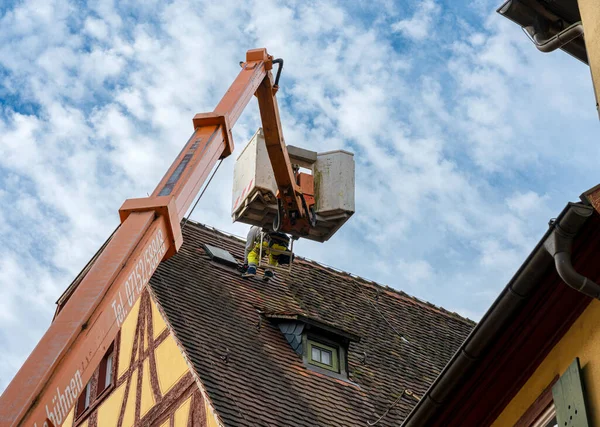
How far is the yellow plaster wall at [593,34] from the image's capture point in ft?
18.5

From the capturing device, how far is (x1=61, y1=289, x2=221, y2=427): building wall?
10.9 m

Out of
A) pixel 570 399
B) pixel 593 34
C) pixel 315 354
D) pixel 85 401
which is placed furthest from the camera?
pixel 85 401

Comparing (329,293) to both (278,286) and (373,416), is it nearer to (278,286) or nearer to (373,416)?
(278,286)

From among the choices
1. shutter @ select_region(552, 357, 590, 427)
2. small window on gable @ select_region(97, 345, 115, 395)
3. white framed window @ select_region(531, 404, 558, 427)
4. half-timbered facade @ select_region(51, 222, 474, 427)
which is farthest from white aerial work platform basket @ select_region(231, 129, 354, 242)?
shutter @ select_region(552, 357, 590, 427)

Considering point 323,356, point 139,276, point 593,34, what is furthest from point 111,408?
point 593,34

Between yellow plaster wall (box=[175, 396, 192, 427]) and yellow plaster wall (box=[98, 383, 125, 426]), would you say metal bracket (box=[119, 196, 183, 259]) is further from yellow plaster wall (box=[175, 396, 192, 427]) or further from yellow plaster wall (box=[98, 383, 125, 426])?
yellow plaster wall (box=[98, 383, 125, 426])

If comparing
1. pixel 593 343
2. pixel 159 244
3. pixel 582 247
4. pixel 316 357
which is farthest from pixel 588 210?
pixel 316 357

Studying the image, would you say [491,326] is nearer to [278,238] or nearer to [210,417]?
[210,417]

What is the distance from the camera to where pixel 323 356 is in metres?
13.0

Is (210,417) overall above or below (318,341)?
below

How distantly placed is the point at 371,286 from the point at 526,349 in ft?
32.0

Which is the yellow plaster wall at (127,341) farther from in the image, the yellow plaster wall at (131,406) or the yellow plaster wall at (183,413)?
the yellow plaster wall at (183,413)

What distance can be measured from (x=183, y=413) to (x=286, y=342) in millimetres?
2415

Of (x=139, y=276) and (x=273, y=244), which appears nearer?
(x=139, y=276)
